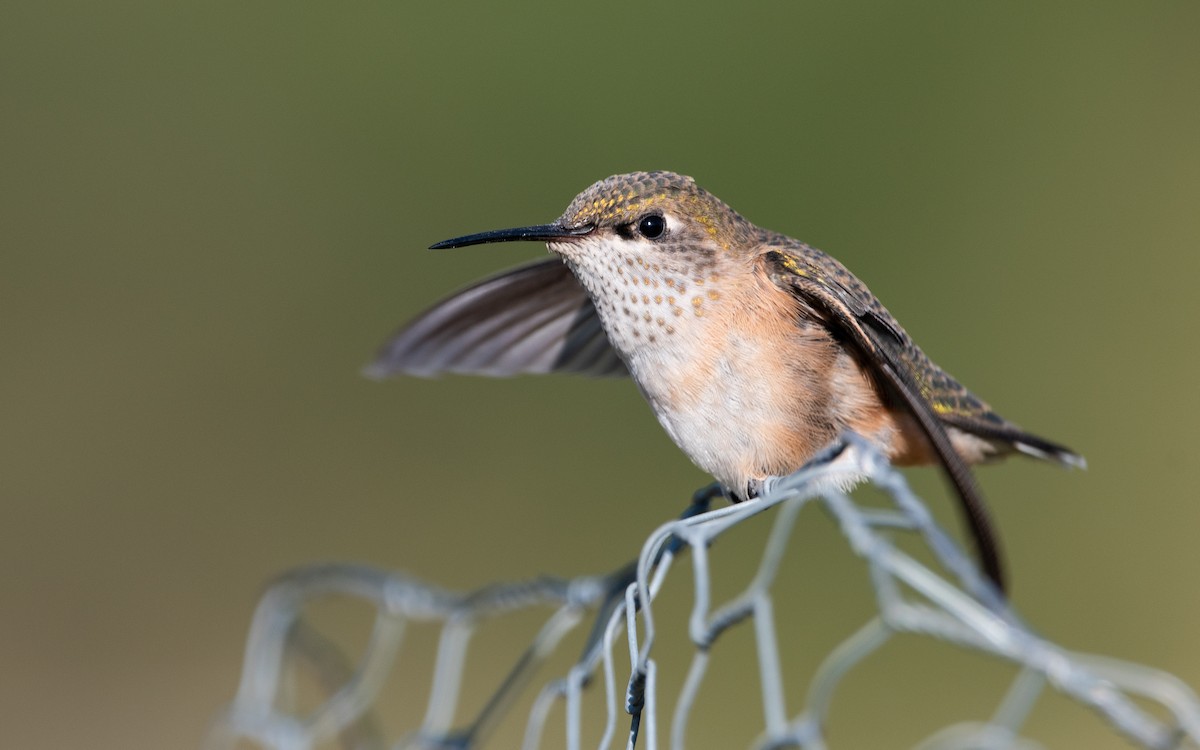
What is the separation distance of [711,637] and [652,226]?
63.0 inches

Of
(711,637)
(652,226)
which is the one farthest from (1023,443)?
(711,637)

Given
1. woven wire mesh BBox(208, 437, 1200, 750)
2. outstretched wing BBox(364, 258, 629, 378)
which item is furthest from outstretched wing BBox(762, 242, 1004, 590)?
outstretched wing BBox(364, 258, 629, 378)

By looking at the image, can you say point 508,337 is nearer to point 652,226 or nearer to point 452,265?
point 652,226

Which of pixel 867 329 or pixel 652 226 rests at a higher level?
pixel 652 226

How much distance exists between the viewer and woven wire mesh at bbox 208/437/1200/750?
1268mm

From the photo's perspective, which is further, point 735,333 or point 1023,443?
point 1023,443

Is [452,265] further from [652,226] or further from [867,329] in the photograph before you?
[867,329]

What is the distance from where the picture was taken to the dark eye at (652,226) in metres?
3.22

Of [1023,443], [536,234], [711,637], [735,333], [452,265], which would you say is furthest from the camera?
[452,265]

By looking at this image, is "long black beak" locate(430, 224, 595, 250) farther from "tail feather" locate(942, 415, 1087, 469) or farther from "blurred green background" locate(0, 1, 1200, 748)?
"blurred green background" locate(0, 1, 1200, 748)

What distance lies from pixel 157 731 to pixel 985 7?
6067mm

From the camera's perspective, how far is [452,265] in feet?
23.7

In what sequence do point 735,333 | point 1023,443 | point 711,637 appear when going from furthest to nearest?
point 1023,443
point 735,333
point 711,637

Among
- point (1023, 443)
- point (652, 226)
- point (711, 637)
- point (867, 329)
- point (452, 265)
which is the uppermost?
point (452, 265)
